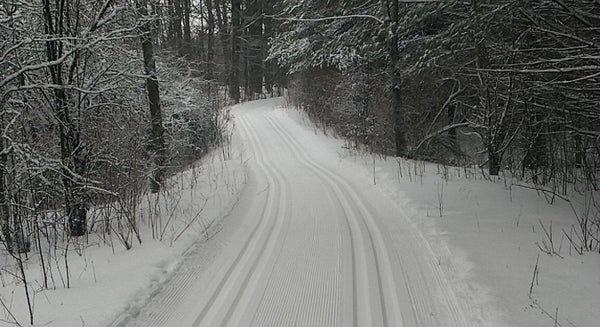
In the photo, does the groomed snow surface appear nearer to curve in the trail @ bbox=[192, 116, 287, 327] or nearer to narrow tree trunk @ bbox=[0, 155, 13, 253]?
curve in the trail @ bbox=[192, 116, 287, 327]

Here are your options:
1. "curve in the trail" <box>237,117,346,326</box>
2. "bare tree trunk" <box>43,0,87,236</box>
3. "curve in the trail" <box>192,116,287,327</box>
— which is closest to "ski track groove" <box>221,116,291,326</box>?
"curve in the trail" <box>192,116,287,327</box>

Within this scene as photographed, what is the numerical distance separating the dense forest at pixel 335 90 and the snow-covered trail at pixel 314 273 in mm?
1903

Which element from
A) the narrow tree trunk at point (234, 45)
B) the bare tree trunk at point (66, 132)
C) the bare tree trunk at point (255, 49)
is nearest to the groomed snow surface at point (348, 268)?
the bare tree trunk at point (66, 132)

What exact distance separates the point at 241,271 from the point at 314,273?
848 millimetres

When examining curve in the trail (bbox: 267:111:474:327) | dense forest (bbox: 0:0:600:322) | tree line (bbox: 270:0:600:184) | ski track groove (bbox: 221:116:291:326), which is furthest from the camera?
tree line (bbox: 270:0:600:184)

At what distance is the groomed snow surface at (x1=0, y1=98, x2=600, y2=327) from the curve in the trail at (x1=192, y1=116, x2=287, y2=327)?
0.06 feet

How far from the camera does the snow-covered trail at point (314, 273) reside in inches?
146

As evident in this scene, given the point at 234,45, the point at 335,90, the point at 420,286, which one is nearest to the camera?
the point at 420,286

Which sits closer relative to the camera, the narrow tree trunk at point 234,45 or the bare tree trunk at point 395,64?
the bare tree trunk at point 395,64

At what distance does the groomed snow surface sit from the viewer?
12.0 ft

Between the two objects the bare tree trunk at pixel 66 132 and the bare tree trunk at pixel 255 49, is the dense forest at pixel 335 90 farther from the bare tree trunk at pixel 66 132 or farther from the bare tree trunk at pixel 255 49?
the bare tree trunk at pixel 255 49

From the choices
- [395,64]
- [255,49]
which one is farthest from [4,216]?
Result: [255,49]

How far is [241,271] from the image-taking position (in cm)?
474

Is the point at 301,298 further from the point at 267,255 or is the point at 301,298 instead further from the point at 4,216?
the point at 4,216
